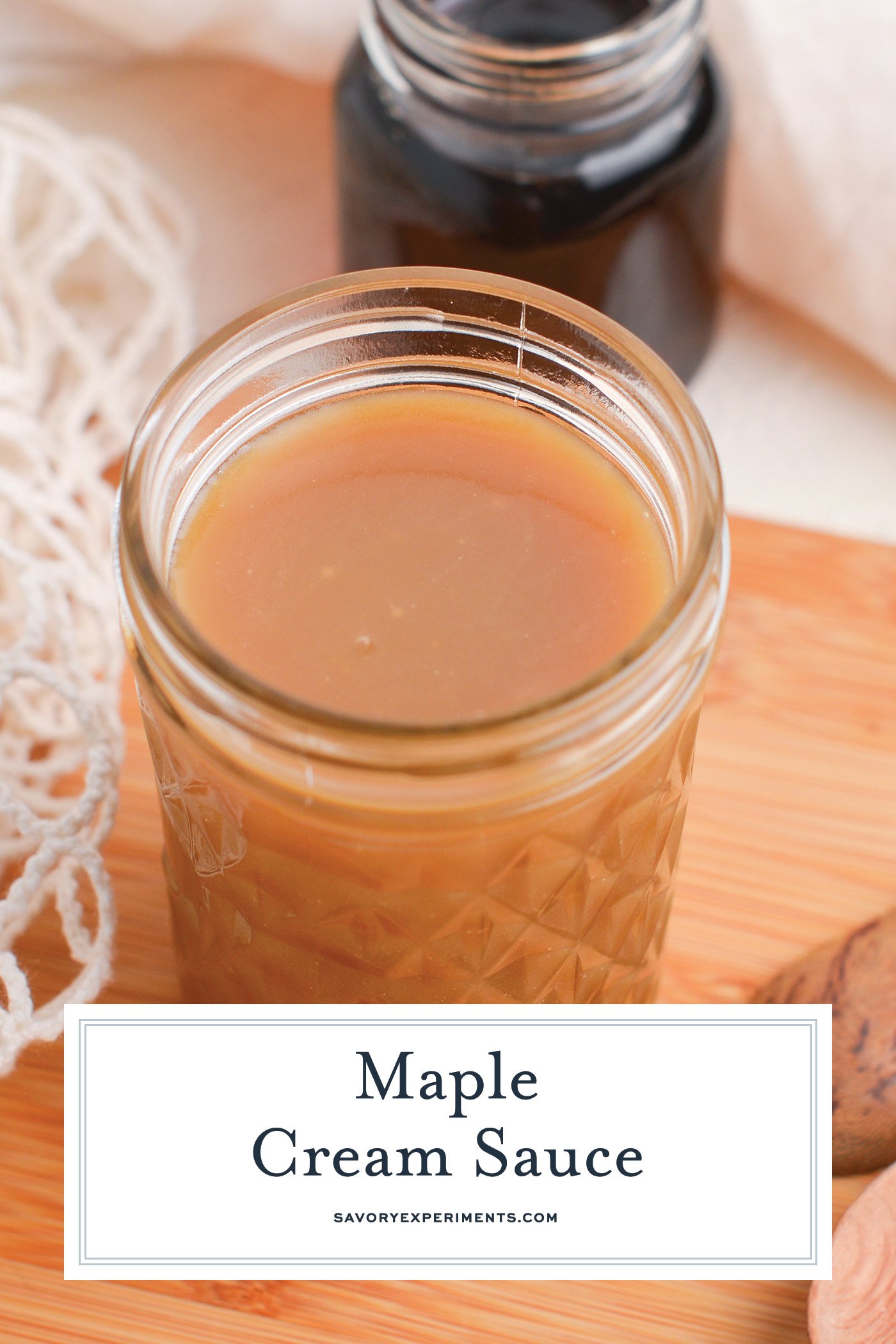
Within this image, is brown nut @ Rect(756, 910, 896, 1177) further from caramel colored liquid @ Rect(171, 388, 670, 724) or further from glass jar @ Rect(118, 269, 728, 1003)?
caramel colored liquid @ Rect(171, 388, 670, 724)

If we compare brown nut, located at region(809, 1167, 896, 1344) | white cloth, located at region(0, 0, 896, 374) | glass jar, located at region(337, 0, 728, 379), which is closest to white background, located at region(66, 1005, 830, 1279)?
brown nut, located at region(809, 1167, 896, 1344)

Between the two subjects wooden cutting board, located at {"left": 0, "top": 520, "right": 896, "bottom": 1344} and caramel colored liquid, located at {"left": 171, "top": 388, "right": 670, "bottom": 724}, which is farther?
wooden cutting board, located at {"left": 0, "top": 520, "right": 896, "bottom": 1344}

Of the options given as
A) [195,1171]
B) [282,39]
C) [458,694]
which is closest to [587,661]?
[458,694]

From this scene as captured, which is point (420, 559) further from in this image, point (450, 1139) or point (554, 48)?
point (554, 48)

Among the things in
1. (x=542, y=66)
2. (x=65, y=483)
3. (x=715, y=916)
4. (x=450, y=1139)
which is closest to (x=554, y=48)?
(x=542, y=66)

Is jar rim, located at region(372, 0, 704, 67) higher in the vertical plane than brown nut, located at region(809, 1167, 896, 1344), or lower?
higher

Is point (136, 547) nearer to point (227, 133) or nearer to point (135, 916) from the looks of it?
point (135, 916)
